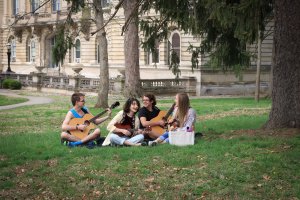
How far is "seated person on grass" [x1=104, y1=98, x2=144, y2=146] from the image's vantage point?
11445 millimetres

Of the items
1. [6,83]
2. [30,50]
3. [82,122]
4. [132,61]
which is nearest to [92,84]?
[6,83]

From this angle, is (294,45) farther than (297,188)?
Yes

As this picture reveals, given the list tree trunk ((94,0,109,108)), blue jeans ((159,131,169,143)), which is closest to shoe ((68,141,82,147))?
blue jeans ((159,131,169,143))

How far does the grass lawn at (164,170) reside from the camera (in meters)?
8.47

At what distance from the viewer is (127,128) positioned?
38.2 ft

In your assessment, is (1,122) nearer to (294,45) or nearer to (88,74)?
(294,45)

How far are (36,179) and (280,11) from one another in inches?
223

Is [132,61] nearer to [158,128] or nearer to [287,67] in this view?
[158,128]

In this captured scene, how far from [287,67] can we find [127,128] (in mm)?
3278

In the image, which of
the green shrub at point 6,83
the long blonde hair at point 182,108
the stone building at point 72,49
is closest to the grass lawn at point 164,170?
the long blonde hair at point 182,108

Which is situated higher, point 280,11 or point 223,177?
point 280,11

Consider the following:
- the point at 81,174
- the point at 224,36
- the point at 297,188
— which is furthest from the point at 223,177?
the point at 224,36

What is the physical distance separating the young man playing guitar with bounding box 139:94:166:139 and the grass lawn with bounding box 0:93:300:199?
2.72 feet

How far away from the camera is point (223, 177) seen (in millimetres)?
8812
